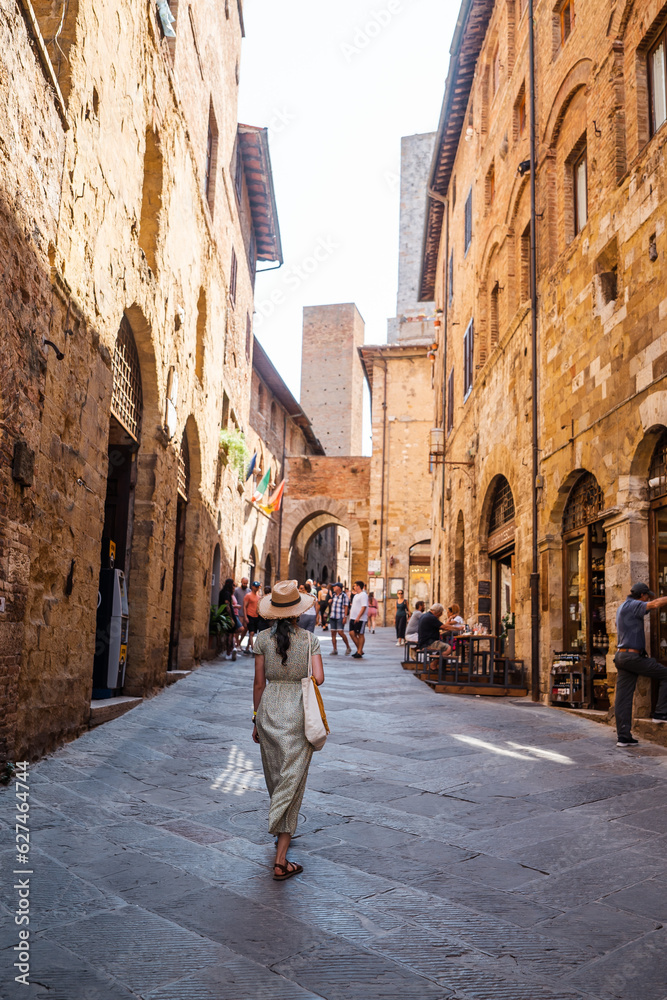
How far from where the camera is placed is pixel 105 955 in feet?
9.65

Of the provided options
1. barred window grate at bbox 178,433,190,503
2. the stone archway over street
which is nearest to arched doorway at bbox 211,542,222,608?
barred window grate at bbox 178,433,190,503

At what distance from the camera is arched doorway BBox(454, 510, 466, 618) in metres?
18.2

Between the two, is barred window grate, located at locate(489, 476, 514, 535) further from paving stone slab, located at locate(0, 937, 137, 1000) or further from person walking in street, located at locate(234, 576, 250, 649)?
paving stone slab, located at locate(0, 937, 137, 1000)

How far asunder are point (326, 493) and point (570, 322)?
23.2m

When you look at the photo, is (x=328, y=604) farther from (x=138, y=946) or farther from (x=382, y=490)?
(x=138, y=946)

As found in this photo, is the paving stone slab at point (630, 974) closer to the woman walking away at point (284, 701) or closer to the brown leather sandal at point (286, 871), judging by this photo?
the brown leather sandal at point (286, 871)

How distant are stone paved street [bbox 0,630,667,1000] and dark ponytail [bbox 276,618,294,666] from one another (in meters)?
0.95

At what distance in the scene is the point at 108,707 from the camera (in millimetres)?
7512

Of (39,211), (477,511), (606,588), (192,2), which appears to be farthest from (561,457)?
(192,2)

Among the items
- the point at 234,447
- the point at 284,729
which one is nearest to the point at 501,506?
the point at 234,447

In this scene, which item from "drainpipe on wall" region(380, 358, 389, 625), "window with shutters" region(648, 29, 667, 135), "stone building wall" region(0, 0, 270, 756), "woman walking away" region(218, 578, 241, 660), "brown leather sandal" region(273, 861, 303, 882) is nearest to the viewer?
"brown leather sandal" region(273, 861, 303, 882)

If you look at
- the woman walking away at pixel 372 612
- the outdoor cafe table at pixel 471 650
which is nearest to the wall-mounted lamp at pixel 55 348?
the outdoor cafe table at pixel 471 650

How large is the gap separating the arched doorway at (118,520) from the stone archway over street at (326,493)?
76.1ft

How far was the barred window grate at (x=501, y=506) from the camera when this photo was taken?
13.5m
